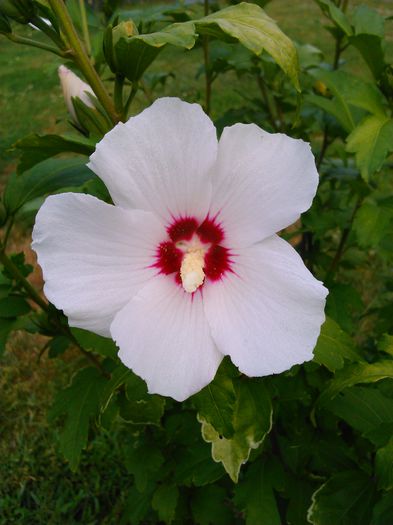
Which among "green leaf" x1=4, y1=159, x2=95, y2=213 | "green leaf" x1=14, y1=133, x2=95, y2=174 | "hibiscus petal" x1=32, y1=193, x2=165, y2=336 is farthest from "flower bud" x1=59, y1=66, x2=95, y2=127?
"hibiscus petal" x1=32, y1=193, x2=165, y2=336

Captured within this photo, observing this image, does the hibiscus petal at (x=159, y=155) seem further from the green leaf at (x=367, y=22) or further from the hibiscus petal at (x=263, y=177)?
the green leaf at (x=367, y=22)

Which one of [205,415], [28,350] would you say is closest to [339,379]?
[205,415]

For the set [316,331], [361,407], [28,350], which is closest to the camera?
[316,331]

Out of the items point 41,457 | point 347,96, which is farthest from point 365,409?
point 41,457

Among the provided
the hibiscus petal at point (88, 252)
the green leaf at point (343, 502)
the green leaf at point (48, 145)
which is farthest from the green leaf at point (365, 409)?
the green leaf at point (48, 145)

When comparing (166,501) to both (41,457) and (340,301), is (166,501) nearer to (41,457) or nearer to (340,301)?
(340,301)

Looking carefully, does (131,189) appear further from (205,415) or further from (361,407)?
(361,407)
